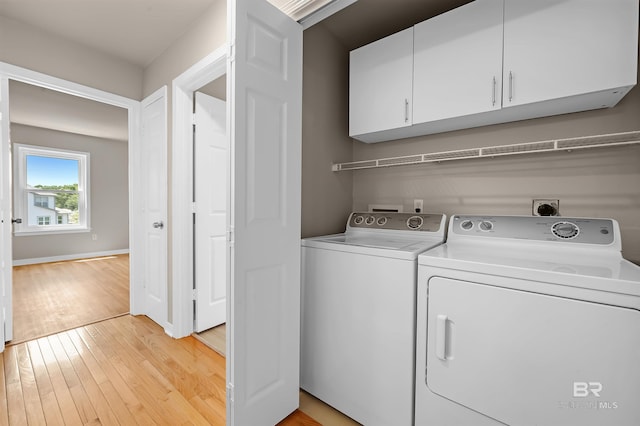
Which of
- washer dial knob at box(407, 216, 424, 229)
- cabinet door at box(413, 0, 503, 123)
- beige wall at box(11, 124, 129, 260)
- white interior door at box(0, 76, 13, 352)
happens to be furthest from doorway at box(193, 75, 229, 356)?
beige wall at box(11, 124, 129, 260)

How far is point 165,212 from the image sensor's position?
242 cm

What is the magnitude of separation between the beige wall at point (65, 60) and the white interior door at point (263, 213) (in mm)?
2159

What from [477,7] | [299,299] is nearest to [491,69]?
[477,7]

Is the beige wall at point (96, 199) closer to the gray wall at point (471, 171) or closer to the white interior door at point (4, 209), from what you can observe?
the white interior door at point (4, 209)

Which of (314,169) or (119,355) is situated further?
(119,355)

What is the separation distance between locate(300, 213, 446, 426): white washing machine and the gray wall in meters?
0.34

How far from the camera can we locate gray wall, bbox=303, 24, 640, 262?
4.41 ft

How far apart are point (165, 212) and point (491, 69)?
8.48 feet

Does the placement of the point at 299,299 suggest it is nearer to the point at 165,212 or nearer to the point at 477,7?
the point at 165,212

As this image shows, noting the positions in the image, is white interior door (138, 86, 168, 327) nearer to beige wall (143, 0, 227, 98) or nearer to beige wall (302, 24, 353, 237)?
beige wall (143, 0, 227, 98)

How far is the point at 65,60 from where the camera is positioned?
92.0 inches

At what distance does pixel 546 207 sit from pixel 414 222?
0.69 metres

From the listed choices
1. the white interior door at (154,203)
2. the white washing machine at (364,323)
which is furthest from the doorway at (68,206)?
the white washing machine at (364,323)

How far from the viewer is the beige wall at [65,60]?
2080 millimetres
